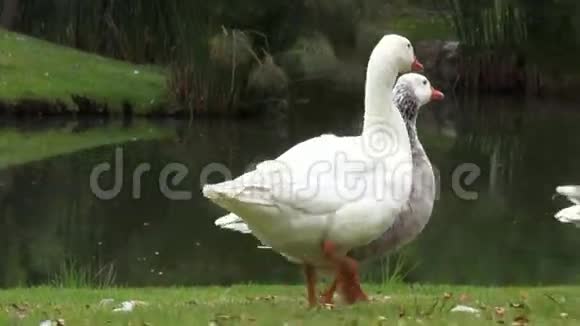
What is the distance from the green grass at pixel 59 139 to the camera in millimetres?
26531

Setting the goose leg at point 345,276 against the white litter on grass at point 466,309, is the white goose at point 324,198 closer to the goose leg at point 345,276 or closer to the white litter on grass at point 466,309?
the goose leg at point 345,276

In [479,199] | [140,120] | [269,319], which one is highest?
[140,120]

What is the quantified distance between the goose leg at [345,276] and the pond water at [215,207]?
251 inches

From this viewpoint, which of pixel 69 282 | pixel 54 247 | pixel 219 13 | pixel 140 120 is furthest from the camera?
pixel 219 13

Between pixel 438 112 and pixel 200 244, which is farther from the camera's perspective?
pixel 438 112

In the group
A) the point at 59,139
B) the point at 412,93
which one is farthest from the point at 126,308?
the point at 59,139

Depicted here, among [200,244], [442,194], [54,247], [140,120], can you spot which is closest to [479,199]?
[442,194]

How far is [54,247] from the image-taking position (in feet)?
55.3

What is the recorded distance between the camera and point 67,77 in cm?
3409

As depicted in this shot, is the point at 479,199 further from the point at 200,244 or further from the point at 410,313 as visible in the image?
the point at 410,313

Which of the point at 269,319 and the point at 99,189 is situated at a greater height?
the point at 99,189

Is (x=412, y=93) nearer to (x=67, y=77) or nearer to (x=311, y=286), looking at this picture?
(x=311, y=286)

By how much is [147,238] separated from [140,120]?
1534 centimetres

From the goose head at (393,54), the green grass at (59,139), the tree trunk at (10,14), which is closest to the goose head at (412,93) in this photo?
the goose head at (393,54)
